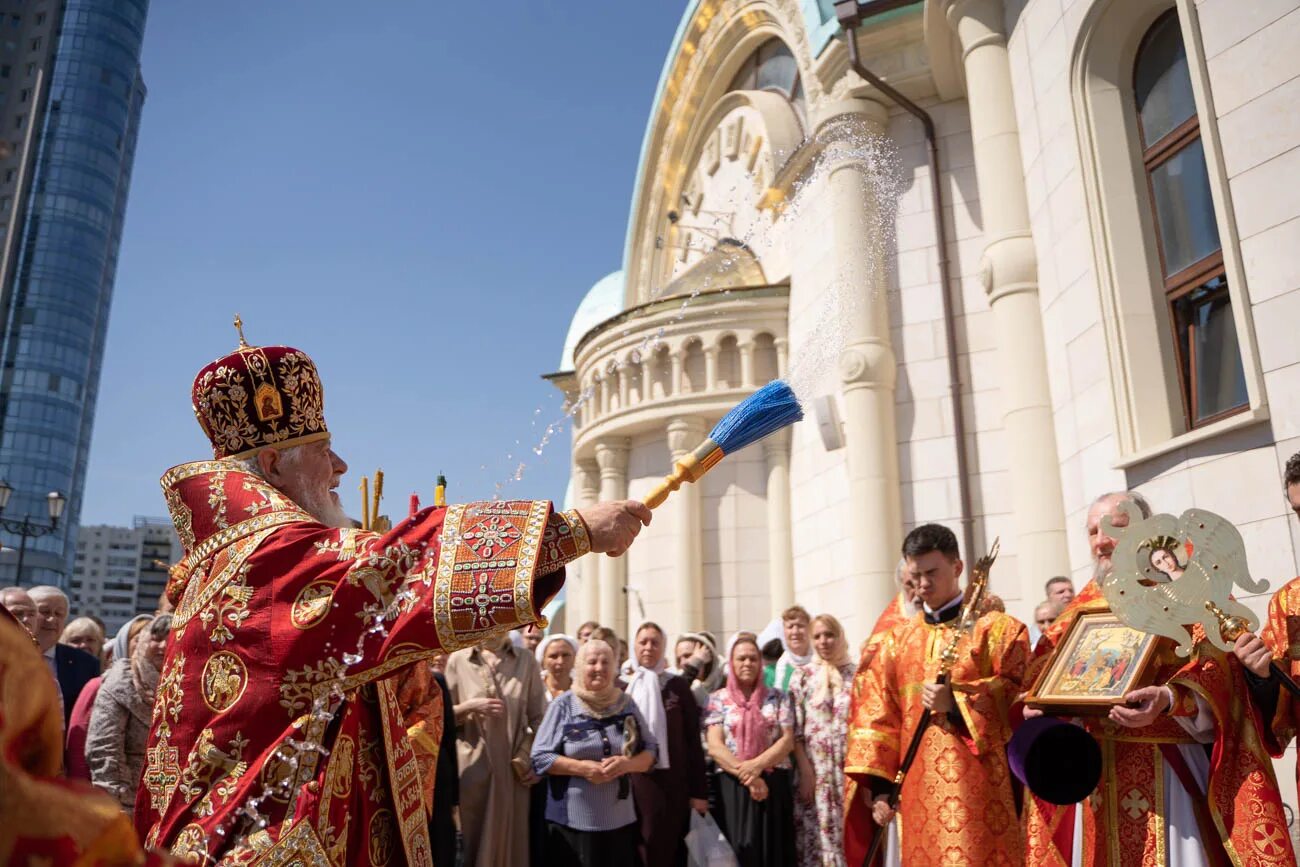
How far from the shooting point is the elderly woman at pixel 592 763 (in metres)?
6.64

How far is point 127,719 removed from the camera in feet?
17.9

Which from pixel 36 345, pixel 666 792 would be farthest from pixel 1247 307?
pixel 36 345

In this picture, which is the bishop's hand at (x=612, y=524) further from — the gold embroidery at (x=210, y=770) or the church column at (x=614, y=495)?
the church column at (x=614, y=495)

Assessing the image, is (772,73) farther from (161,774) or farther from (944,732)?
(161,774)

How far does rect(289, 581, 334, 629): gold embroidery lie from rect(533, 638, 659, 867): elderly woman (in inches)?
186

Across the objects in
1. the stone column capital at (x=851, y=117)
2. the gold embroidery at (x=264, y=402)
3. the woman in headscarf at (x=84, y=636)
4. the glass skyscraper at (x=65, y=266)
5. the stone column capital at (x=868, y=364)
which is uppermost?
the glass skyscraper at (x=65, y=266)

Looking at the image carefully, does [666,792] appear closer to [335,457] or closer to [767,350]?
[335,457]

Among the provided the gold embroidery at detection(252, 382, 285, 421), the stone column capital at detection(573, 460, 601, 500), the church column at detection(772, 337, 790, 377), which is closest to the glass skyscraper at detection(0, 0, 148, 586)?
the stone column capital at detection(573, 460, 601, 500)

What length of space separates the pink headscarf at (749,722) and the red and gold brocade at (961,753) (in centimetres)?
249

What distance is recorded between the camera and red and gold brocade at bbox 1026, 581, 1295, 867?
3662mm

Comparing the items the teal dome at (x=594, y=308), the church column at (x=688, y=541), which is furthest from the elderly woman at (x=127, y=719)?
the teal dome at (x=594, y=308)

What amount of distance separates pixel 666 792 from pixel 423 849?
476 cm

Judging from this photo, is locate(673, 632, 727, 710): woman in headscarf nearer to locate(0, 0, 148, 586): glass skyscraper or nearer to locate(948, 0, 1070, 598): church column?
locate(948, 0, 1070, 598): church column

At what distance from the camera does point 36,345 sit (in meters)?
74.1
